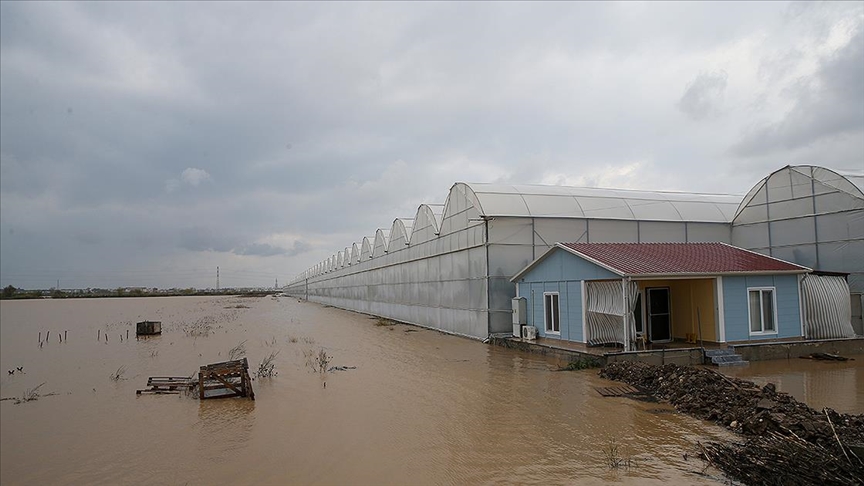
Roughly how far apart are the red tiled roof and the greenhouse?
3325 millimetres

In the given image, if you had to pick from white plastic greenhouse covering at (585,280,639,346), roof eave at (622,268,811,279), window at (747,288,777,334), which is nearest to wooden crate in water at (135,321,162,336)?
white plastic greenhouse covering at (585,280,639,346)

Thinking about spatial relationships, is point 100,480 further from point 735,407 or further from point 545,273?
point 545,273

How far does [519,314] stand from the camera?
68.6 ft

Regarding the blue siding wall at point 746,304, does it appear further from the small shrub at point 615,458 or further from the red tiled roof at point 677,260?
the small shrub at point 615,458

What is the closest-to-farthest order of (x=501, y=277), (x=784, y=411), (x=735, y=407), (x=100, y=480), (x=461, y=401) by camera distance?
(x=100, y=480), (x=784, y=411), (x=735, y=407), (x=461, y=401), (x=501, y=277)

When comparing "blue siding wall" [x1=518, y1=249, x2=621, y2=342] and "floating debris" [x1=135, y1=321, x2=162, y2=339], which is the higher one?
"blue siding wall" [x1=518, y1=249, x2=621, y2=342]

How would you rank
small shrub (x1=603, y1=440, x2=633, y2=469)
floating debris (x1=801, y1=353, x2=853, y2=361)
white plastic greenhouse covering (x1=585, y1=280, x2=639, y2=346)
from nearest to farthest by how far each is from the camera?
small shrub (x1=603, y1=440, x2=633, y2=469)
floating debris (x1=801, y1=353, x2=853, y2=361)
white plastic greenhouse covering (x1=585, y1=280, x2=639, y2=346)

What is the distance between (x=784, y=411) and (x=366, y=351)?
1398 cm

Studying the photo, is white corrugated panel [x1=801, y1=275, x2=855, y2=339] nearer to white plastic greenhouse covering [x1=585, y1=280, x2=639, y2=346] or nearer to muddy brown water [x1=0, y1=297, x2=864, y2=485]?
muddy brown water [x1=0, y1=297, x2=864, y2=485]

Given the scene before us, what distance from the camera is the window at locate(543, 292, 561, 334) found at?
63.4 feet

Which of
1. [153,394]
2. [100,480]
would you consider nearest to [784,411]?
[100,480]

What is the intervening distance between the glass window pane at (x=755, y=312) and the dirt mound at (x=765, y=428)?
6615 mm

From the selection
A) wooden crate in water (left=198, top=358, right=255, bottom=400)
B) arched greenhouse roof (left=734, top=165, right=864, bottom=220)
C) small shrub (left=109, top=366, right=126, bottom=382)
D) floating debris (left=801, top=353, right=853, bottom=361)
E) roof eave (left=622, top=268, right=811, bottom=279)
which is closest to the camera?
wooden crate in water (left=198, top=358, right=255, bottom=400)

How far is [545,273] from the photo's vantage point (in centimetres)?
1975
